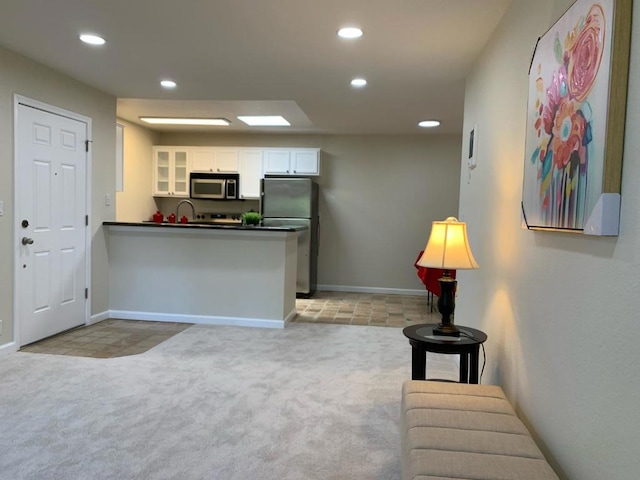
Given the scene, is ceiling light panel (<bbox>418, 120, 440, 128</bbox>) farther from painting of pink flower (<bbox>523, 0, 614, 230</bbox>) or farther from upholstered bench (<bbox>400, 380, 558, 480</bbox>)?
upholstered bench (<bbox>400, 380, 558, 480</bbox>)

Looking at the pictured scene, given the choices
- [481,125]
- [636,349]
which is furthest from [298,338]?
[636,349]

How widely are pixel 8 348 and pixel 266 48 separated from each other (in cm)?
303

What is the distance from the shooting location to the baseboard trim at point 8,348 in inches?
137

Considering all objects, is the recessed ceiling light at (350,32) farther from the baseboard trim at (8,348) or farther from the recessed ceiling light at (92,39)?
the baseboard trim at (8,348)

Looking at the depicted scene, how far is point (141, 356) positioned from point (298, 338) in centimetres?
136

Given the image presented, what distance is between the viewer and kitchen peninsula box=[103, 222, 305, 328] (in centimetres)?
454

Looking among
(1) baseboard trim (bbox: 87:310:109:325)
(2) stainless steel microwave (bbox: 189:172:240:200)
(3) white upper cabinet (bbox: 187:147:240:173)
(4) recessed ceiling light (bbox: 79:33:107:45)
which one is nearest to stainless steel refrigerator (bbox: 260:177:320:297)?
(2) stainless steel microwave (bbox: 189:172:240:200)

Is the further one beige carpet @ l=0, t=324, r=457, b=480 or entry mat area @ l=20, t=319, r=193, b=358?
entry mat area @ l=20, t=319, r=193, b=358

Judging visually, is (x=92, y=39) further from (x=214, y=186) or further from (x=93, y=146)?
(x=214, y=186)

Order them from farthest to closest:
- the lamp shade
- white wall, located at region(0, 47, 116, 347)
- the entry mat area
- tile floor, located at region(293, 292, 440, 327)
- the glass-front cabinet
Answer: the glass-front cabinet
tile floor, located at region(293, 292, 440, 327)
the entry mat area
white wall, located at region(0, 47, 116, 347)
the lamp shade

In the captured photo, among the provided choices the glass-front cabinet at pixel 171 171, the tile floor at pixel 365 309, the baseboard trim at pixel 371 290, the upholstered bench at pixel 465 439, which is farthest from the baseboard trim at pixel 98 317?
the upholstered bench at pixel 465 439

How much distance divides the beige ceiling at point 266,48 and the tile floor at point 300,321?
91.4 inches

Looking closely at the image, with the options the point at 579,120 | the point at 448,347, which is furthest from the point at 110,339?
the point at 579,120

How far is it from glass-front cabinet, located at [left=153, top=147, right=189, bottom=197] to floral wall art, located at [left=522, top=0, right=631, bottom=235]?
5.76 meters
